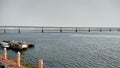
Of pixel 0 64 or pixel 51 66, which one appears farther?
pixel 51 66

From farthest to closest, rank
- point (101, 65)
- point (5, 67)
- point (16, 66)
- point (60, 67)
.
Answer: point (101, 65), point (60, 67), point (16, 66), point (5, 67)

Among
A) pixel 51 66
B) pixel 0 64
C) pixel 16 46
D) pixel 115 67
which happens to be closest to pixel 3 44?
pixel 16 46

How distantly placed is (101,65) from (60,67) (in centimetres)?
832

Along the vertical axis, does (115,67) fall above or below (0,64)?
below

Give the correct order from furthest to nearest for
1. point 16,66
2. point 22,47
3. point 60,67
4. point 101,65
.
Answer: point 22,47
point 101,65
point 60,67
point 16,66

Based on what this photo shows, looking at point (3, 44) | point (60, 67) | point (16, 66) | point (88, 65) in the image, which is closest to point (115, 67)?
Answer: point (88, 65)

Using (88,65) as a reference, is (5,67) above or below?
above

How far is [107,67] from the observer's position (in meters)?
46.1

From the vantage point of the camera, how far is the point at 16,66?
29516 mm

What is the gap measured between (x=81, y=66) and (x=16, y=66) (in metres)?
19.4

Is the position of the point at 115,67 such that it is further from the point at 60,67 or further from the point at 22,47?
the point at 22,47

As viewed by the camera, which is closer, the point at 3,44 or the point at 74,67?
the point at 74,67

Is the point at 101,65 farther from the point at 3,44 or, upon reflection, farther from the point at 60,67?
the point at 3,44

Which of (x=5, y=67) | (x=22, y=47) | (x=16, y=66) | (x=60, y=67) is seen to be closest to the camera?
(x=5, y=67)
